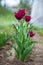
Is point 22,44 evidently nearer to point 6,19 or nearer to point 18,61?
point 18,61

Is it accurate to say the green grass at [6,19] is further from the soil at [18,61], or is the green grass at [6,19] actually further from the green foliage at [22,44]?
the green foliage at [22,44]

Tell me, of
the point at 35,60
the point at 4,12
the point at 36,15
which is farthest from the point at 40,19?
the point at 35,60

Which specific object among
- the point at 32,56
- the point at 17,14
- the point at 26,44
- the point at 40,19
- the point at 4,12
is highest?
the point at 17,14

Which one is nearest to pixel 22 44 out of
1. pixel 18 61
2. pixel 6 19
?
pixel 18 61

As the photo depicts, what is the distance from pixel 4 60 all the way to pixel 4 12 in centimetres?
879

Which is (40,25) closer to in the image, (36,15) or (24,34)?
(36,15)

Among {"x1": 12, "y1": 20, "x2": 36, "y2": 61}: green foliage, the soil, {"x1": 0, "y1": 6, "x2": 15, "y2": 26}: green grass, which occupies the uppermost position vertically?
{"x1": 12, "y1": 20, "x2": 36, "y2": 61}: green foliage

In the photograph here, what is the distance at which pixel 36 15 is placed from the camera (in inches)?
372

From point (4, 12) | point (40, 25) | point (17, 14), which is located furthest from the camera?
point (4, 12)

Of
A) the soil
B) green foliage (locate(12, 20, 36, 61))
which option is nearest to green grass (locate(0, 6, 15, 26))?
the soil

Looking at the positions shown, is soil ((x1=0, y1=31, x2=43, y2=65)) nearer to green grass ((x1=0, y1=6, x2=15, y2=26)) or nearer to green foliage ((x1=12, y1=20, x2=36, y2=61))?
green foliage ((x1=12, y1=20, x2=36, y2=61))

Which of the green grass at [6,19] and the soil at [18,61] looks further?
the green grass at [6,19]

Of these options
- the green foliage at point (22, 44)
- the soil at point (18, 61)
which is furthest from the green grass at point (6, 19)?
the green foliage at point (22, 44)

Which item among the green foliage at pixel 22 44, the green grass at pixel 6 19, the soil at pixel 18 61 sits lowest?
the green grass at pixel 6 19
